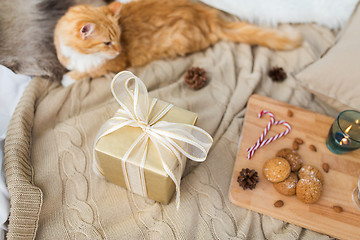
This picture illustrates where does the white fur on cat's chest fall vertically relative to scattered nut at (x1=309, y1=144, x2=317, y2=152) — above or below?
above

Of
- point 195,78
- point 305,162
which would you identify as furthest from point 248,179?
point 195,78

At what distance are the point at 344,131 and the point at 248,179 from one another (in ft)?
1.19

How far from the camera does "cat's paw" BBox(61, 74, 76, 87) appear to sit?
1.02 metres

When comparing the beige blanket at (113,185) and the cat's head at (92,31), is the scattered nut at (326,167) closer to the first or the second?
the beige blanket at (113,185)

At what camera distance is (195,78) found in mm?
1033

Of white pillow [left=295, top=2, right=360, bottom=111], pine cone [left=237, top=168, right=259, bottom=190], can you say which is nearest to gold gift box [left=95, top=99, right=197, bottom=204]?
pine cone [left=237, top=168, right=259, bottom=190]

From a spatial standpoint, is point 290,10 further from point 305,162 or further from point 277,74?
point 305,162

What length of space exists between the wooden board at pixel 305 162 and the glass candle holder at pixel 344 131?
0.03 m

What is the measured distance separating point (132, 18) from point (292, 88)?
75 centimetres

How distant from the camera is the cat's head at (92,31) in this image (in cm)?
92

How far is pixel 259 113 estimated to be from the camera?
0.93 m

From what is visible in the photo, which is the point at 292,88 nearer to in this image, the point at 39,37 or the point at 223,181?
the point at 223,181

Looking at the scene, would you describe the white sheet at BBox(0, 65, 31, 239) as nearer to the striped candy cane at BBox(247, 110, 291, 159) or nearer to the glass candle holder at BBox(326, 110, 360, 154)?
the striped candy cane at BBox(247, 110, 291, 159)

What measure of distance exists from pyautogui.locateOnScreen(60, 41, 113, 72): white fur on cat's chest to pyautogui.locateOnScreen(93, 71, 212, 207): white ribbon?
389 mm
